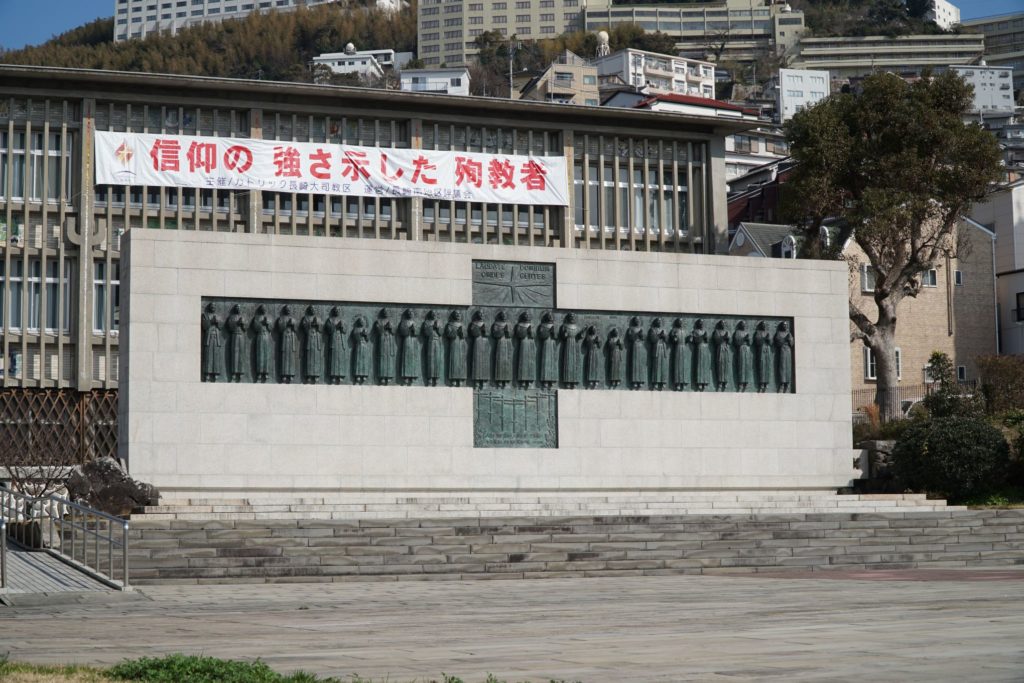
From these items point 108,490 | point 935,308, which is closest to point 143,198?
point 108,490

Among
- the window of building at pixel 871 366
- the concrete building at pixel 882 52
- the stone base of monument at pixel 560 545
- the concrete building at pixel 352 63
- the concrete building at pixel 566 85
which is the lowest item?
the stone base of monument at pixel 560 545

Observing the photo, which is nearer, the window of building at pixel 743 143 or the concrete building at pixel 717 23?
the window of building at pixel 743 143

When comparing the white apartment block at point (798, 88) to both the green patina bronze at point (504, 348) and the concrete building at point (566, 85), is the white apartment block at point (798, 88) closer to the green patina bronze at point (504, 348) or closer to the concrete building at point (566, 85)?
the concrete building at point (566, 85)

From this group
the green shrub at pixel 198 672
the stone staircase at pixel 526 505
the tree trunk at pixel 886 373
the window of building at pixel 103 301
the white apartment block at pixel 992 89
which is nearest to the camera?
the green shrub at pixel 198 672

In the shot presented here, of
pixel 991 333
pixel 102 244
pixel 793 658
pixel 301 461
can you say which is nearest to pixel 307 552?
pixel 301 461

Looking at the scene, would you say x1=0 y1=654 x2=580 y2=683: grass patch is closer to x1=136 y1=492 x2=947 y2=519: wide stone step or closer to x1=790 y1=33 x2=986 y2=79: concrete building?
x1=136 y1=492 x2=947 y2=519: wide stone step

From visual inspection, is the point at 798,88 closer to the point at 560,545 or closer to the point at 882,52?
the point at 882,52

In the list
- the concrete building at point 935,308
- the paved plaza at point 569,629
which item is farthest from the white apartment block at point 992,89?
the paved plaza at point 569,629

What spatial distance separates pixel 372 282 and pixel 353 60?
111 metres

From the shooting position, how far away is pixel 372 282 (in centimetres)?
2545

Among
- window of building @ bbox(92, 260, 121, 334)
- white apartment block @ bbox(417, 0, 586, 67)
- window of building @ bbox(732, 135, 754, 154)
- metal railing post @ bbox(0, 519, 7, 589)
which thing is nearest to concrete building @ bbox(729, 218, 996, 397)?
window of building @ bbox(92, 260, 121, 334)

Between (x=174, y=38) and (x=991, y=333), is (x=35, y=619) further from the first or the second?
(x=174, y=38)

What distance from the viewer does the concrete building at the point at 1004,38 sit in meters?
133

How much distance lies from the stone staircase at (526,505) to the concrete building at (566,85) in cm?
7134
